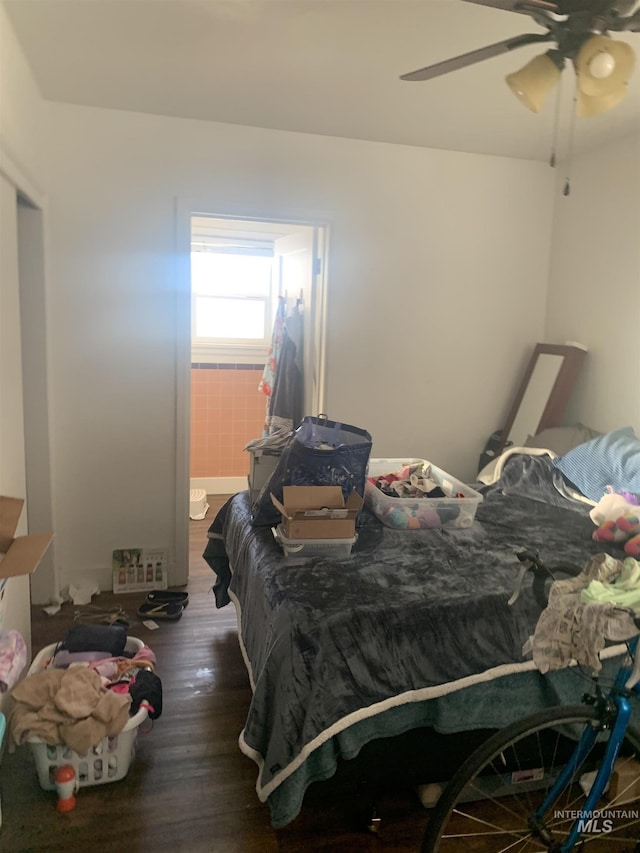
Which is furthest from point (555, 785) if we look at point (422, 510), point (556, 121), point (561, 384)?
point (556, 121)

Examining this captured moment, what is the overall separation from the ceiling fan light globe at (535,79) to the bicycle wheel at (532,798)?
1742 millimetres

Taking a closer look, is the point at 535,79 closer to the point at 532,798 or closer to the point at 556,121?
the point at 556,121

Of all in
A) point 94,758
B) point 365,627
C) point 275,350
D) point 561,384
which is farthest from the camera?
point 275,350

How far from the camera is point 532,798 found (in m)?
1.99

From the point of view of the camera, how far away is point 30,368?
3.16m

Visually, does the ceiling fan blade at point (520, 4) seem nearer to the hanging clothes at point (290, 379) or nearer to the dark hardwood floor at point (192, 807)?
the dark hardwood floor at point (192, 807)

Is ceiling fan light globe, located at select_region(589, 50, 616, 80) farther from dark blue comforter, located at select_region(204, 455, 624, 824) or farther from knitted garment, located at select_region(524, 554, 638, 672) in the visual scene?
dark blue comforter, located at select_region(204, 455, 624, 824)

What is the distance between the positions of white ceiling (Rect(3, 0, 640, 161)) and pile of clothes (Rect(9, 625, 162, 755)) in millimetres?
2301

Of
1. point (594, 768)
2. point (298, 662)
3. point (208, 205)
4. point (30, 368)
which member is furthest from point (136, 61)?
point (594, 768)

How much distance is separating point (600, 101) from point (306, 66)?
127 centimetres

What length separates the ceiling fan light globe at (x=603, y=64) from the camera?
1.69 metres

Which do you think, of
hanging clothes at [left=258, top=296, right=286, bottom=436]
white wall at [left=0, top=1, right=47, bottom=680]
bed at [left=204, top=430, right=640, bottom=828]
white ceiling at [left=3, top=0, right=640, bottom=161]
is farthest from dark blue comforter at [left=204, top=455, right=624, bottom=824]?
hanging clothes at [left=258, top=296, right=286, bottom=436]

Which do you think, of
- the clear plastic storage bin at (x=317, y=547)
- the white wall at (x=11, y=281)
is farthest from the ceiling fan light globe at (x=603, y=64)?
the white wall at (x=11, y=281)

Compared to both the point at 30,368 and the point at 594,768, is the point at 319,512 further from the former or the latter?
the point at 30,368
